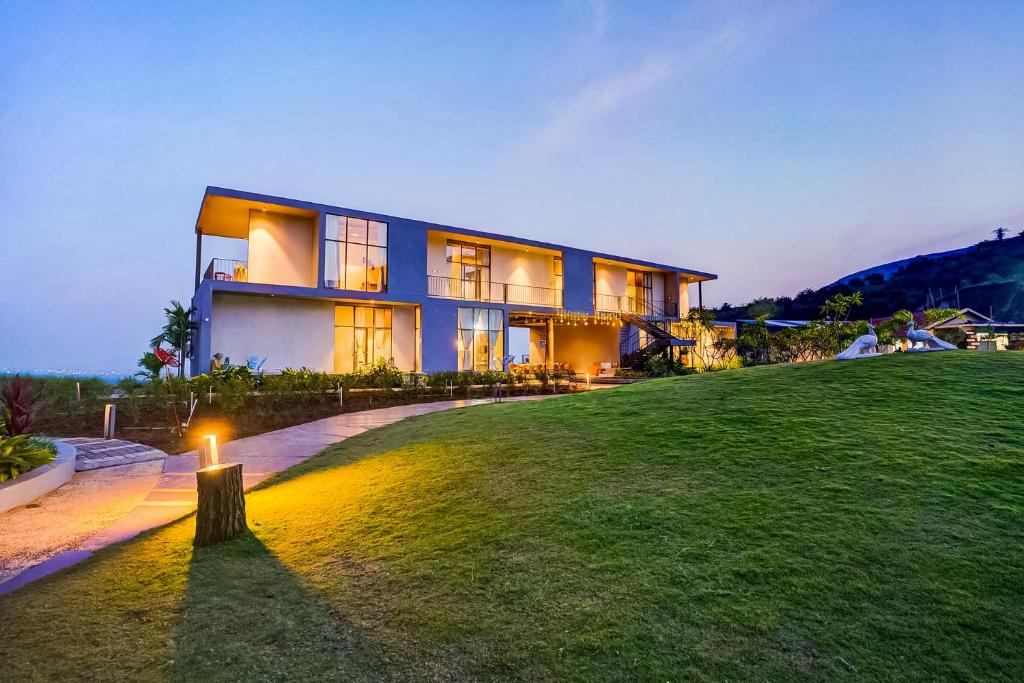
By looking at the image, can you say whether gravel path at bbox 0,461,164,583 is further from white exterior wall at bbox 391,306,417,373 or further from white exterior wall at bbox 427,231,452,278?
white exterior wall at bbox 427,231,452,278

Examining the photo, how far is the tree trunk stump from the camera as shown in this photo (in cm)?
391

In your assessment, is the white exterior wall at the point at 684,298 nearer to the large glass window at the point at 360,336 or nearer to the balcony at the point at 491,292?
the balcony at the point at 491,292

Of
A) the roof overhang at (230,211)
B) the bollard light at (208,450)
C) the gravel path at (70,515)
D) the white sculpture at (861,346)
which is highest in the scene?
the roof overhang at (230,211)

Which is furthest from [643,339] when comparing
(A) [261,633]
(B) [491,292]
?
(A) [261,633]

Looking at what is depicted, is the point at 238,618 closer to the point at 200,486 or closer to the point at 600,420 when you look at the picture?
the point at 200,486

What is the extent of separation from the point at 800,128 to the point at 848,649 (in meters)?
23.7

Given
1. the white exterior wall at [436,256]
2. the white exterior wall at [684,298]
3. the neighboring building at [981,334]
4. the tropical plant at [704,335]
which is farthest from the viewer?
the white exterior wall at [684,298]

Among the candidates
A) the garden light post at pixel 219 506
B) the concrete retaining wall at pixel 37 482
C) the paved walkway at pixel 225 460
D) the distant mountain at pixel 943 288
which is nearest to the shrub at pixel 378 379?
the paved walkway at pixel 225 460

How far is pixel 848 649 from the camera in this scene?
81.3 inches

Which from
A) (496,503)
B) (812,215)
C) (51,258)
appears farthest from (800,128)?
(51,258)

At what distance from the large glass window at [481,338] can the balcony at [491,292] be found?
3.84 feet

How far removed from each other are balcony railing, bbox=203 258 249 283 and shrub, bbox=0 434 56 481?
42.3 ft

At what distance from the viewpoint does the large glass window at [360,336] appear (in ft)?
64.5

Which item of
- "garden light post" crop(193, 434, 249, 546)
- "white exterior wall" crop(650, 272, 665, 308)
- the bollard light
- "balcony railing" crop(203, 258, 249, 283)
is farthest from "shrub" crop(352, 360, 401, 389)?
"white exterior wall" crop(650, 272, 665, 308)
